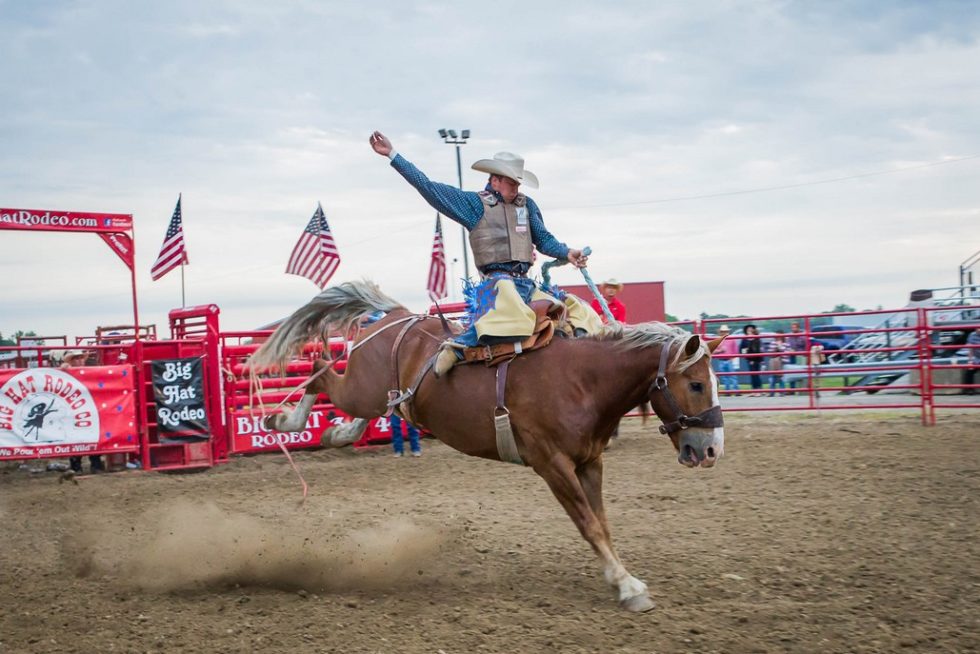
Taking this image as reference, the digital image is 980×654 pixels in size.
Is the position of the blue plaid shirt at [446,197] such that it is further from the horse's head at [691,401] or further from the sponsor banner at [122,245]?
the sponsor banner at [122,245]

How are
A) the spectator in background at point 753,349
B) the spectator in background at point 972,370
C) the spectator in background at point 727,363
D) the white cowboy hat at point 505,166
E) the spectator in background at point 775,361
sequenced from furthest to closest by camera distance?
the spectator in background at point 727,363 → the spectator in background at point 753,349 → the spectator in background at point 972,370 → the spectator in background at point 775,361 → the white cowboy hat at point 505,166

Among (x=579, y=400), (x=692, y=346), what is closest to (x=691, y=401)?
(x=692, y=346)

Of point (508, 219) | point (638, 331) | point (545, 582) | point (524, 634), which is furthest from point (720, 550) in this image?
point (508, 219)

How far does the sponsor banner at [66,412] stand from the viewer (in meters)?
9.27

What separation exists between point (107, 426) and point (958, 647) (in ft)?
28.8

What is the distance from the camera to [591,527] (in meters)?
4.52

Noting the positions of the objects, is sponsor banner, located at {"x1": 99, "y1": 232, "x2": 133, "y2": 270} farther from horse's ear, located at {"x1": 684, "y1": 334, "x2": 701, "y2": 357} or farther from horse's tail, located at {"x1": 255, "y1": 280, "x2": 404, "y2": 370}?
horse's ear, located at {"x1": 684, "y1": 334, "x2": 701, "y2": 357}

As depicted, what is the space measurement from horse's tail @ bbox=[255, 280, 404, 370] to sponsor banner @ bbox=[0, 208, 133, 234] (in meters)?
5.00

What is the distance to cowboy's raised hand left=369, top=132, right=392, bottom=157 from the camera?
4.90m

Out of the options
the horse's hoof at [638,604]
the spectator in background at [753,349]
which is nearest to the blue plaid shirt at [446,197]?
the horse's hoof at [638,604]

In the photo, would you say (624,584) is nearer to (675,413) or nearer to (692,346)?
(675,413)

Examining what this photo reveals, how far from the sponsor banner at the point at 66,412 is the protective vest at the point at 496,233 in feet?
20.6

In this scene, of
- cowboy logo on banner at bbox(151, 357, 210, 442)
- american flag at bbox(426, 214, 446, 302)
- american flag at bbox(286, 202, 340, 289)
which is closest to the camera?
cowboy logo on banner at bbox(151, 357, 210, 442)

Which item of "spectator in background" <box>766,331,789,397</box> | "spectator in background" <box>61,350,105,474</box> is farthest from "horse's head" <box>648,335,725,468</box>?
"spectator in background" <box>61,350,105,474</box>
